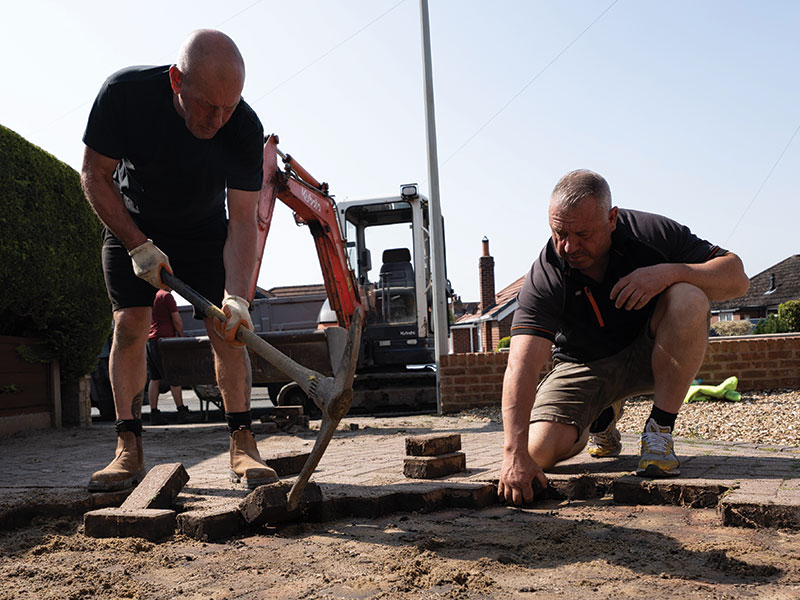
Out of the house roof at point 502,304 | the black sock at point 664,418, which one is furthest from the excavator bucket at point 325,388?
the house roof at point 502,304

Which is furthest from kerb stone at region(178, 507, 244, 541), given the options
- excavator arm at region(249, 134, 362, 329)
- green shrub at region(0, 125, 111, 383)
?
excavator arm at region(249, 134, 362, 329)

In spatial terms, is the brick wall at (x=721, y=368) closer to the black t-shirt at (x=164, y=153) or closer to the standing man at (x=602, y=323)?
the standing man at (x=602, y=323)

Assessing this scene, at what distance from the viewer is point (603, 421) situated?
146 inches

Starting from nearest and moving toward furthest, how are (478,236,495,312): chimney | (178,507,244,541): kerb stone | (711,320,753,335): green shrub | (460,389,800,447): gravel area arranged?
(178,507,244,541): kerb stone
(460,389,800,447): gravel area
(711,320,753,335): green shrub
(478,236,495,312): chimney

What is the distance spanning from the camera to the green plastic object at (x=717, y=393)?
658 cm

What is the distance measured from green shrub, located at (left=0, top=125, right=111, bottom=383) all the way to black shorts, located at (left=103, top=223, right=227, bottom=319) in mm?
2983

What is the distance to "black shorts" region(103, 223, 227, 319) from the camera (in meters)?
3.31

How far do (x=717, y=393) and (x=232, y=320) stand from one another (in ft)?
17.7

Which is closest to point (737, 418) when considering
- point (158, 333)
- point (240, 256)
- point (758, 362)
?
point (758, 362)

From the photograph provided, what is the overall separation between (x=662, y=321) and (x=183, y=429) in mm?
5055

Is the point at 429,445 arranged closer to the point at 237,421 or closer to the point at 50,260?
the point at 237,421

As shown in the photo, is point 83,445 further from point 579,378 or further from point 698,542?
point 698,542

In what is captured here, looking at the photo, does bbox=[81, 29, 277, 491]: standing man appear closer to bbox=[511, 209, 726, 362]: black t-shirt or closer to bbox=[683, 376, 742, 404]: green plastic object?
bbox=[511, 209, 726, 362]: black t-shirt

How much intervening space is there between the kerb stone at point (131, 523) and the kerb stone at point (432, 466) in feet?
3.91
